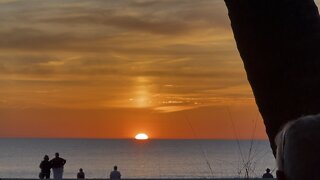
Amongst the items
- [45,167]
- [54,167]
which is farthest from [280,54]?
[45,167]

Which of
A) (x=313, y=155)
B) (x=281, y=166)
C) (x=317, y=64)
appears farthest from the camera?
(x=317, y=64)

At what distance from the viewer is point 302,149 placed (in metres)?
1.73

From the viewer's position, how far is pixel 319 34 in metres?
2.66

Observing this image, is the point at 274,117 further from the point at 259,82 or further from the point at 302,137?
the point at 302,137

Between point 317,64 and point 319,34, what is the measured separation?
12 centimetres

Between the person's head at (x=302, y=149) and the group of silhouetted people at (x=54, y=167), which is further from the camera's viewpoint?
the group of silhouetted people at (x=54, y=167)

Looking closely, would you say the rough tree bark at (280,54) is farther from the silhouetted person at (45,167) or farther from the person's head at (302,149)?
the silhouetted person at (45,167)

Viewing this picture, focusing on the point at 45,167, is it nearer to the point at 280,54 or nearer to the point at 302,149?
the point at 280,54

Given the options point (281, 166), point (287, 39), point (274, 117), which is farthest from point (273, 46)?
point (281, 166)

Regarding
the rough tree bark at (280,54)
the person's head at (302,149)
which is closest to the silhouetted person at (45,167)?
the rough tree bark at (280,54)

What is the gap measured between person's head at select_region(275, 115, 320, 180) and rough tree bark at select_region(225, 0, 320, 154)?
773mm

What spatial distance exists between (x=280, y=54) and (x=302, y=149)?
42.5 inches

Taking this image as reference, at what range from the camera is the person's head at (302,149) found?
5.68 ft

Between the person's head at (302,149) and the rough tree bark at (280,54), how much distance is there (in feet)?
2.54
